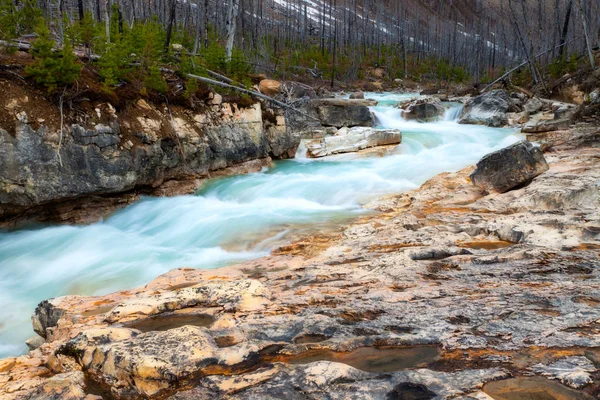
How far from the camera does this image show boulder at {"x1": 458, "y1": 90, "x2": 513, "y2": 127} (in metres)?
18.0

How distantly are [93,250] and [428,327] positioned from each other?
20.5 ft

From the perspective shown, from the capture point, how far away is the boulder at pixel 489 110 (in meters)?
18.0

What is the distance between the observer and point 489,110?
1869 centimetres

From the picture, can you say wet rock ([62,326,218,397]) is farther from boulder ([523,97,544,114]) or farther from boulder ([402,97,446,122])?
Answer: boulder ([523,97,544,114])

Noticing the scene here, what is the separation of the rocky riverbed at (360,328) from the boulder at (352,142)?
8.60m

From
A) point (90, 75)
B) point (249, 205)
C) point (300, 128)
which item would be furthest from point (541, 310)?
point (300, 128)

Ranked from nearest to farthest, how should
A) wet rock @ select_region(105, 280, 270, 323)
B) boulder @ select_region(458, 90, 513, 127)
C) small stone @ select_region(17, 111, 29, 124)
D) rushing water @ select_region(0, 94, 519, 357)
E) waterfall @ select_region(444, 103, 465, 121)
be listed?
wet rock @ select_region(105, 280, 270, 323) → rushing water @ select_region(0, 94, 519, 357) → small stone @ select_region(17, 111, 29, 124) → boulder @ select_region(458, 90, 513, 127) → waterfall @ select_region(444, 103, 465, 121)

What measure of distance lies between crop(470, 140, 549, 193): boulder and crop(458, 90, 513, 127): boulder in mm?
11295

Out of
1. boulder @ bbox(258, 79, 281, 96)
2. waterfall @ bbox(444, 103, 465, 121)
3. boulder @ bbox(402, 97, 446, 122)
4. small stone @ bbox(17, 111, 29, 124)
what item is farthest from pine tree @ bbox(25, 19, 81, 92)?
waterfall @ bbox(444, 103, 465, 121)

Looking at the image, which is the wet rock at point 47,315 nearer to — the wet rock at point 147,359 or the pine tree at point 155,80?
the wet rock at point 147,359

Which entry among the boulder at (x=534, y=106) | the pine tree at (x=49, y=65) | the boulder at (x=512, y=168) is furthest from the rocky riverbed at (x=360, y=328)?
the boulder at (x=534, y=106)

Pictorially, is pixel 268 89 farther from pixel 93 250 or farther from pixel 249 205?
pixel 93 250

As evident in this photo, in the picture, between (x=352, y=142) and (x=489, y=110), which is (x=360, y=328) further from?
(x=489, y=110)

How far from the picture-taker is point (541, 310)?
291 centimetres
